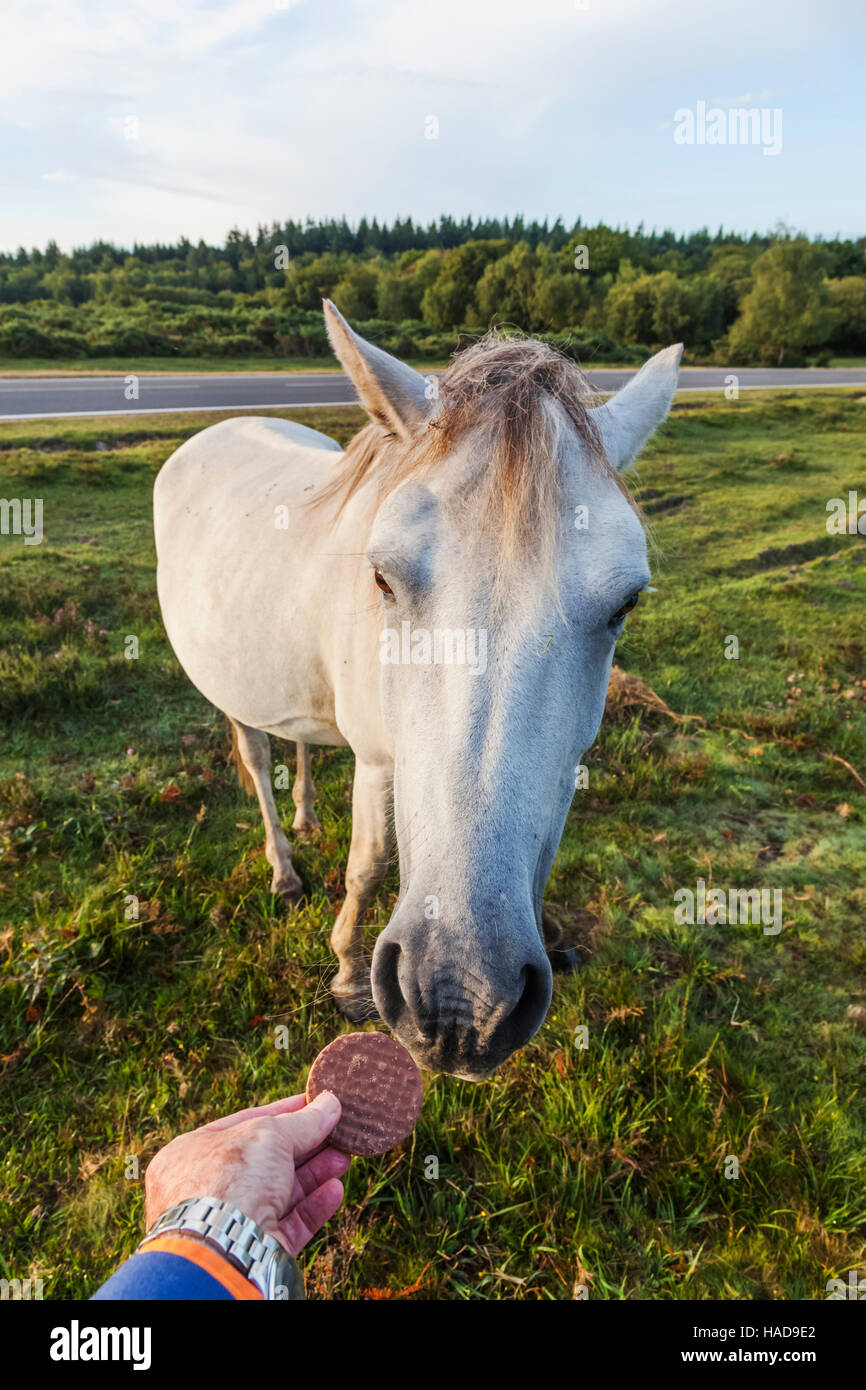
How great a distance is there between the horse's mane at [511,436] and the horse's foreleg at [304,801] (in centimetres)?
254

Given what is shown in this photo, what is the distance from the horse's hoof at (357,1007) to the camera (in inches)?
120

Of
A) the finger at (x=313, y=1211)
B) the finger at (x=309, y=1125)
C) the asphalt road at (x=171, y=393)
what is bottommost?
the finger at (x=313, y=1211)

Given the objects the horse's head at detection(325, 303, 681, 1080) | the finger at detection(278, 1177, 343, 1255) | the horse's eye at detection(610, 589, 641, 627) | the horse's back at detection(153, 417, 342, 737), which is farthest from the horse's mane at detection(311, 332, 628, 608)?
the finger at detection(278, 1177, 343, 1255)

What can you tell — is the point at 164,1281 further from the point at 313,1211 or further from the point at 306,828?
the point at 306,828

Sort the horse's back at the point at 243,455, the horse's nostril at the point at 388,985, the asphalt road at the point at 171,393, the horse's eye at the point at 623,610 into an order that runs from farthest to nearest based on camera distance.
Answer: the asphalt road at the point at 171,393 → the horse's back at the point at 243,455 → the horse's eye at the point at 623,610 → the horse's nostril at the point at 388,985

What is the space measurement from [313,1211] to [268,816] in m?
2.27

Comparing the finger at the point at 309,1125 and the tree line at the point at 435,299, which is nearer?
the finger at the point at 309,1125

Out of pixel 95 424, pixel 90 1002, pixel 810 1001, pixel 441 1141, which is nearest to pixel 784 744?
pixel 810 1001

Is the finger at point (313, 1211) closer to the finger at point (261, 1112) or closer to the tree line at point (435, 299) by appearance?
the finger at point (261, 1112)

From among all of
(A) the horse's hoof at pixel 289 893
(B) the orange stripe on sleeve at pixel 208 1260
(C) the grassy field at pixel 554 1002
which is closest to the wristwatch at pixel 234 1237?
(B) the orange stripe on sleeve at pixel 208 1260
